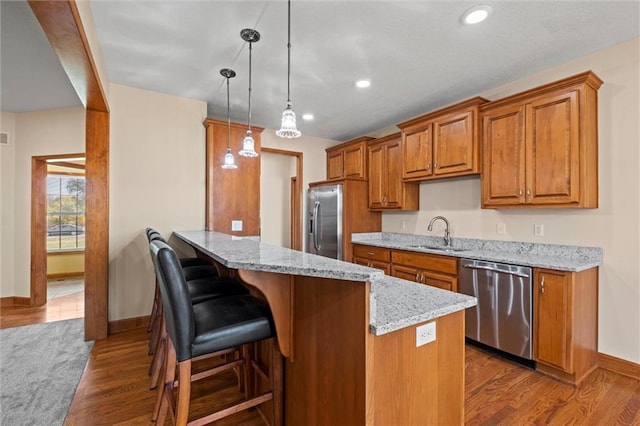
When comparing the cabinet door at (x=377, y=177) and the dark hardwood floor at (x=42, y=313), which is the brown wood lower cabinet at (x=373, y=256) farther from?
the dark hardwood floor at (x=42, y=313)

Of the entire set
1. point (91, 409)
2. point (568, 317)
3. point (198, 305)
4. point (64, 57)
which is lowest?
point (91, 409)

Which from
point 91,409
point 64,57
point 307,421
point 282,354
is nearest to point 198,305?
point 282,354

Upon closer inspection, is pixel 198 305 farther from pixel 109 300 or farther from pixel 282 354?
pixel 109 300

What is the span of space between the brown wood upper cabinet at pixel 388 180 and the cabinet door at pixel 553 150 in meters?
1.48

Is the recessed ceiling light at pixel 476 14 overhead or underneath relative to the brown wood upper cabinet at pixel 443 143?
overhead

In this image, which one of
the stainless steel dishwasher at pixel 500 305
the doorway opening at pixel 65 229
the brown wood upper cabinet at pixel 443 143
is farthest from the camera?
the doorway opening at pixel 65 229

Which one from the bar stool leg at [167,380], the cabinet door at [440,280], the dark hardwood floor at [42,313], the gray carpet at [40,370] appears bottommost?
the dark hardwood floor at [42,313]

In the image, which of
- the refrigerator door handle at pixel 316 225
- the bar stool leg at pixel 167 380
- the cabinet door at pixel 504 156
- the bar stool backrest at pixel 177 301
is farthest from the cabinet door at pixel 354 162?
the bar stool backrest at pixel 177 301

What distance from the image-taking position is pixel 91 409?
193 centimetres

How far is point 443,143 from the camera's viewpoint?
337 centimetres

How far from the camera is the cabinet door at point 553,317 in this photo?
2232 mm

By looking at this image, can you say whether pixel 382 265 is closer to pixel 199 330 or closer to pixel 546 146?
pixel 546 146

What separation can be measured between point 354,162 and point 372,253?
4.85ft

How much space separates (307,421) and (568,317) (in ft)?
6.67
